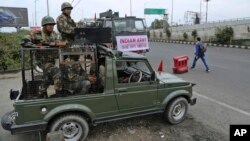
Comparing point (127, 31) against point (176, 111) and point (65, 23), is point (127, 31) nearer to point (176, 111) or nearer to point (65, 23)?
point (65, 23)

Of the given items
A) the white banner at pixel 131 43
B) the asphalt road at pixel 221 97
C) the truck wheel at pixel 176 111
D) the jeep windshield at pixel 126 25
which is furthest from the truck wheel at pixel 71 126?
the jeep windshield at pixel 126 25

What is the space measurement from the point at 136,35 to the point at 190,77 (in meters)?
3.26

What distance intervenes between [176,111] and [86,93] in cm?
204

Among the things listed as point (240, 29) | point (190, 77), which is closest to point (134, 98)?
point (190, 77)

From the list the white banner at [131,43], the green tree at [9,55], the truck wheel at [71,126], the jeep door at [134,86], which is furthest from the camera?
the green tree at [9,55]

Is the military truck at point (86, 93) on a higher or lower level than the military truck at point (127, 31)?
lower

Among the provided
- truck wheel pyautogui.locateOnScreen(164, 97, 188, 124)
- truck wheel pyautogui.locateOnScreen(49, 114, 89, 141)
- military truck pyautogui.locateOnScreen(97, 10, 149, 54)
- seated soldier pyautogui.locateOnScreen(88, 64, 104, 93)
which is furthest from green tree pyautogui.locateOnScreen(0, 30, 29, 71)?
truck wheel pyautogui.locateOnScreen(164, 97, 188, 124)

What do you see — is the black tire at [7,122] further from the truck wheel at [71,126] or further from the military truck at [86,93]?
the truck wheel at [71,126]

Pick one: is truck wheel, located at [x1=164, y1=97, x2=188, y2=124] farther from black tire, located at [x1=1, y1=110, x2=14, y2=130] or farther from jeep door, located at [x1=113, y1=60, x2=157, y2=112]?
black tire, located at [x1=1, y1=110, x2=14, y2=130]

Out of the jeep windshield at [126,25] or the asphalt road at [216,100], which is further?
the jeep windshield at [126,25]

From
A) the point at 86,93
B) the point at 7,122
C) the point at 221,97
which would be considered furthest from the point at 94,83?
the point at 221,97

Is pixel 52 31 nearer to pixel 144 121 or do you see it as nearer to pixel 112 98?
pixel 112 98

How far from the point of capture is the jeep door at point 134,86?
4.21m

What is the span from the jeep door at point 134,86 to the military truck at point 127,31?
17.9 ft
